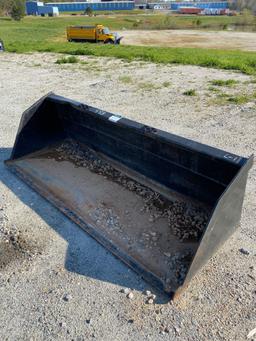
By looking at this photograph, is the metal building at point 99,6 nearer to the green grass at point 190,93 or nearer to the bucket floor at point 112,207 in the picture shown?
the green grass at point 190,93

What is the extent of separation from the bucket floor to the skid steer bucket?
1 centimetres

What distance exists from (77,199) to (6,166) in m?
1.70

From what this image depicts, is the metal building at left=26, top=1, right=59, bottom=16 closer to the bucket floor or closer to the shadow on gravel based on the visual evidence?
the bucket floor

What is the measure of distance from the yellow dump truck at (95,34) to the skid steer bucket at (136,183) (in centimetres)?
2193

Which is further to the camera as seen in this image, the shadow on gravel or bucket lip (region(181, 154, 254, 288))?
the shadow on gravel

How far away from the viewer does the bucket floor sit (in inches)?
127

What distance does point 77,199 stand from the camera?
421 centimetres

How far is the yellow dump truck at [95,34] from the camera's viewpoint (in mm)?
25219

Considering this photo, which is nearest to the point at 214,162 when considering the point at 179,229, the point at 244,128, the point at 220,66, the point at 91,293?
the point at 179,229

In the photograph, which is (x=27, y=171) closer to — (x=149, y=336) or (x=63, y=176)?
(x=63, y=176)

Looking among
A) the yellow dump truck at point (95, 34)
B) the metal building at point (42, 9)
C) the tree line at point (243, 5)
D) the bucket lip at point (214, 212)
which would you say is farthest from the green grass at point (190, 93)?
the tree line at point (243, 5)

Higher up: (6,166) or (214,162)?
(214,162)

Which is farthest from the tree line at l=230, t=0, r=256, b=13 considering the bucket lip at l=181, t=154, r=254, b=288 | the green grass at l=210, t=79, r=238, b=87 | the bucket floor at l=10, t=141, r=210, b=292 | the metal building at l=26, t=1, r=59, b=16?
the bucket lip at l=181, t=154, r=254, b=288

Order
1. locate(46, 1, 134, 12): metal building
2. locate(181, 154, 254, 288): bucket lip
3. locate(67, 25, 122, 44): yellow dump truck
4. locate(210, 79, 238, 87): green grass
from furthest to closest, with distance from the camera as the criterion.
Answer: locate(46, 1, 134, 12): metal building < locate(67, 25, 122, 44): yellow dump truck < locate(210, 79, 238, 87): green grass < locate(181, 154, 254, 288): bucket lip
